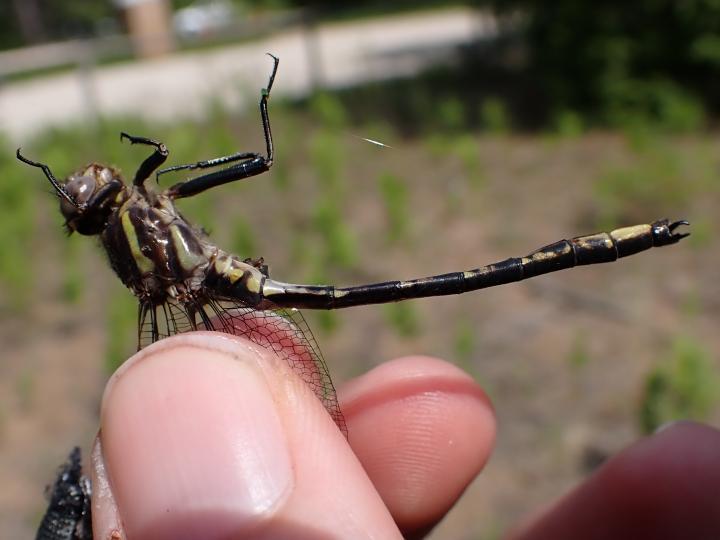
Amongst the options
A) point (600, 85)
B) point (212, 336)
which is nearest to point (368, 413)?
point (212, 336)

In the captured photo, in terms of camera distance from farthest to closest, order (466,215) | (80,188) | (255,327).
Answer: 1. (466,215)
2. (255,327)
3. (80,188)

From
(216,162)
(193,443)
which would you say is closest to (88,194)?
(216,162)

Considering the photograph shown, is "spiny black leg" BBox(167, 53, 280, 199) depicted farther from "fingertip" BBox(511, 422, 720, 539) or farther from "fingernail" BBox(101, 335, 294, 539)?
"fingertip" BBox(511, 422, 720, 539)

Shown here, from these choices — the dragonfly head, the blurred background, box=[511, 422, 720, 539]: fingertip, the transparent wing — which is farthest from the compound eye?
the blurred background

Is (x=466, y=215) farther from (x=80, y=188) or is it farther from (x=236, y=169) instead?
(x=80, y=188)

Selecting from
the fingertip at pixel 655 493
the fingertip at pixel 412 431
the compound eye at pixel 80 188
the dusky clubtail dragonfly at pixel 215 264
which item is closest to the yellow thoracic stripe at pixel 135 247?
the dusky clubtail dragonfly at pixel 215 264

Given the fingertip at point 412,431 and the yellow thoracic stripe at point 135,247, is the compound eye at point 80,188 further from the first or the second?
the fingertip at point 412,431
